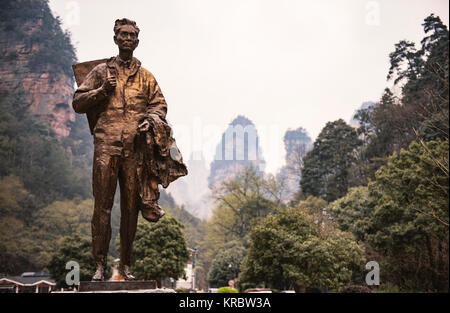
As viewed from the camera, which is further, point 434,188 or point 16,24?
point 16,24

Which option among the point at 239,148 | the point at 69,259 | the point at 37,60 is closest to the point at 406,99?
the point at 69,259

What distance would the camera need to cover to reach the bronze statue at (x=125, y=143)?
6.12m

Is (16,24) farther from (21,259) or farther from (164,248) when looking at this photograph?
(164,248)

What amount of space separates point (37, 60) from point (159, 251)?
232 feet

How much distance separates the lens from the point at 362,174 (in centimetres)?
4478

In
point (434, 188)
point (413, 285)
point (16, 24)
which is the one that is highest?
point (16, 24)

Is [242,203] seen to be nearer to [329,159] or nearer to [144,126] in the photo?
[329,159]

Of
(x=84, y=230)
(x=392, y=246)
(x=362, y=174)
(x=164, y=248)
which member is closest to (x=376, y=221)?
(x=392, y=246)

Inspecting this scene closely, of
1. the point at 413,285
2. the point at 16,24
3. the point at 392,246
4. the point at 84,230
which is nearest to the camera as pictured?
the point at 392,246

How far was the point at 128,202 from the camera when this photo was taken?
6348mm

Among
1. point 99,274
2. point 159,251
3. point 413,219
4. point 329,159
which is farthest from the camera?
point 329,159

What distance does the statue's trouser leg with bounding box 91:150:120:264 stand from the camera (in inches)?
239

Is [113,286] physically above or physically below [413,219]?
below
